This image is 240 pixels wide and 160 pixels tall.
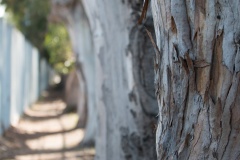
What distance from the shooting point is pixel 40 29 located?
87.1 feet

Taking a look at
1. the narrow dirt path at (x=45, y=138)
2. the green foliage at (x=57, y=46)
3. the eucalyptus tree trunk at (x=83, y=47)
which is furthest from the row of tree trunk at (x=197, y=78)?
the green foliage at (x=57, y=46)

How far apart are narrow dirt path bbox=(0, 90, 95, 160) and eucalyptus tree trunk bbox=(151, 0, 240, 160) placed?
265 inches

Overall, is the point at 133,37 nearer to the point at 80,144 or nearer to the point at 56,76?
the point at 80,144

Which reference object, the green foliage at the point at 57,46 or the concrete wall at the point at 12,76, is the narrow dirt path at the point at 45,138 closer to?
the concrete wall at the point at 12,76

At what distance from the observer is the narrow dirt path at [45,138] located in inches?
404

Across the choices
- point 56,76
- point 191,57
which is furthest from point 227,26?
point 56,76

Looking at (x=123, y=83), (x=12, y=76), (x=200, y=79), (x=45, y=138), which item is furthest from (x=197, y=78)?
(x=12, y=76)

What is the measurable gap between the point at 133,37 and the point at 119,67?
1.24 ft

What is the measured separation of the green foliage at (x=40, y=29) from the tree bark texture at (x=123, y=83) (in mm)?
10923

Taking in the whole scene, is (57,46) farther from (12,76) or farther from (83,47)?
(83,47)

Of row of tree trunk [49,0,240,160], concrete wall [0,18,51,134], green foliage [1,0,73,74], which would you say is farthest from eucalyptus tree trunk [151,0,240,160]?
green foliage [1,0,73,74]

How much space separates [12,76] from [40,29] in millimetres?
11988

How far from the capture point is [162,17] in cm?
327

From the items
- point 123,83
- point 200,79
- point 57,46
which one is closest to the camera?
point 200,79
